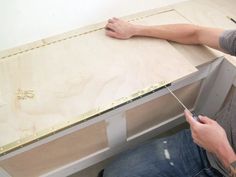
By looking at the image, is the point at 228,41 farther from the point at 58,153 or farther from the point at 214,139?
the point at 58,153

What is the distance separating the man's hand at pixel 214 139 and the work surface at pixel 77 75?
0.55 feet

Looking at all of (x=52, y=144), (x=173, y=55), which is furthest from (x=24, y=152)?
(x=173, y=55)

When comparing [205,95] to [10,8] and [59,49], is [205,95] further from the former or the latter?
[10,8]

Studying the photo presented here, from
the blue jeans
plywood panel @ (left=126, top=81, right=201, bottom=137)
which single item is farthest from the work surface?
the blue jeans

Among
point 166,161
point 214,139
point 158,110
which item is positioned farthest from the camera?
point 158,110

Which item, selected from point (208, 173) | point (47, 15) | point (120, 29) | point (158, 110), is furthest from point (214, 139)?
point (47, 15)

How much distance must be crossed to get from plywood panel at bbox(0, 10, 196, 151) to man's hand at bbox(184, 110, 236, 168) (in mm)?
172

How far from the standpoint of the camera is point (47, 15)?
0.83 m

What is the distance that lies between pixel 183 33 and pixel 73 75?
43cm

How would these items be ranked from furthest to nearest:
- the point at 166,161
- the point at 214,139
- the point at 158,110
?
the point at 158,110 < the point at 166,161 < the point at 214,139

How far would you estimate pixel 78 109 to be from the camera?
0.65 m

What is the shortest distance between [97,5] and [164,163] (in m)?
0.65

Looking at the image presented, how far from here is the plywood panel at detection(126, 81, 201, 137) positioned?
2.63 feet

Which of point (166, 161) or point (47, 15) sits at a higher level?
point (47, 15)
